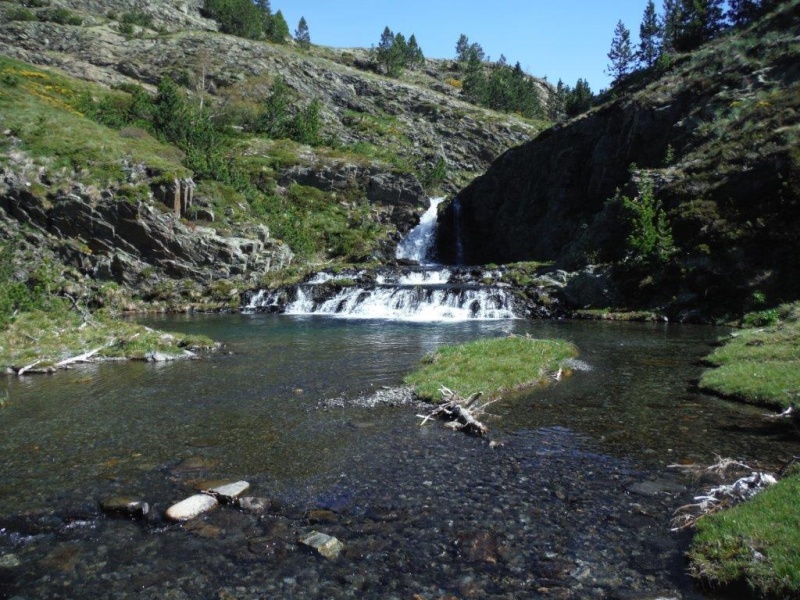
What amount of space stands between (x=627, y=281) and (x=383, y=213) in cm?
5011

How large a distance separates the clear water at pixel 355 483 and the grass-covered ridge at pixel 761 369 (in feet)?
2.52

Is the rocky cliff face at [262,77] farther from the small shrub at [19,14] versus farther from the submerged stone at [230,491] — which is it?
the submerged stone at [230,491]

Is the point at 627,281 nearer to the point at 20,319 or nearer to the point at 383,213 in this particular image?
the point at 20,319

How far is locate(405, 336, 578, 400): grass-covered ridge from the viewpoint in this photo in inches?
638

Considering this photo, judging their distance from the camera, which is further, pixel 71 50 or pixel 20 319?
pixel 71 50

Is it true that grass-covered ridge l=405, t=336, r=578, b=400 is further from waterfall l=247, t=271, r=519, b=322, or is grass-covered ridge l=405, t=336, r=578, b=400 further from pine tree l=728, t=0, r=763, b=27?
pine tree l=728, t=0, r=763, b=27

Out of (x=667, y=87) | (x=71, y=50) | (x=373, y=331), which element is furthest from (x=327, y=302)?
(x=71, y=50)

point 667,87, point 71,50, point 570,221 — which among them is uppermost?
point 71,50

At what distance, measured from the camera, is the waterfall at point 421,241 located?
79312 millimetres

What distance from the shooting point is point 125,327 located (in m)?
27.2

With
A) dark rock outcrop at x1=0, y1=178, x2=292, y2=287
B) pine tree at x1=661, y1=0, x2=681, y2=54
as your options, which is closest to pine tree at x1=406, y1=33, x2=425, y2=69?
pine tree at x1=661, y1=0, x2=681, y2=54

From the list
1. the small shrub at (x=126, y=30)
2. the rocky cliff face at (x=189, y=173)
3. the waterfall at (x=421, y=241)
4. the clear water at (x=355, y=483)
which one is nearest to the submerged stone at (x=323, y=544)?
the clear water at (x=355, y=483)

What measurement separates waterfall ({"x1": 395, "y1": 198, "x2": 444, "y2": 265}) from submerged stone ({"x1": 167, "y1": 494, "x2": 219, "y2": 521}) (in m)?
68.2

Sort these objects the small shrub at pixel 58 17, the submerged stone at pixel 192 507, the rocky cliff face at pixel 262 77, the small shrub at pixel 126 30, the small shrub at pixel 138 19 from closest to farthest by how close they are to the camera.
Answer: the submerged stone at pixel 192 507
the rocky cliff face at pixel 262 77
the small shrub at pixel 58 17
the small shrub at pixel 126 30
the small shrub at pixel 138 19
